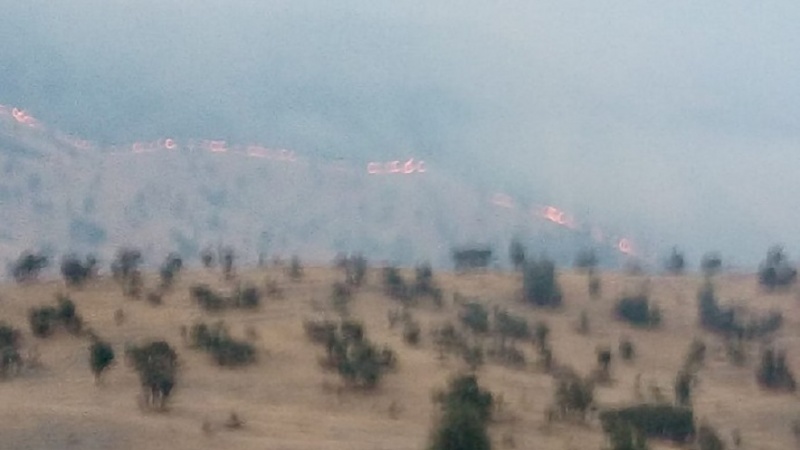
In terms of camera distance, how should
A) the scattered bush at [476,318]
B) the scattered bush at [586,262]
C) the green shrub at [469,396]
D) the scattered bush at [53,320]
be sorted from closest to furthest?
the green shrub at [469,396]
the scattered bush at [53,320]
the scattered bush at [476,318]
the scattered bush at [586,262]

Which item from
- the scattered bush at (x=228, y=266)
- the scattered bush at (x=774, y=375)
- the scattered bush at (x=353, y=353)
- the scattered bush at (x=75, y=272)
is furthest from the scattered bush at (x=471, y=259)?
the scattered bush at (x=75, y=272)

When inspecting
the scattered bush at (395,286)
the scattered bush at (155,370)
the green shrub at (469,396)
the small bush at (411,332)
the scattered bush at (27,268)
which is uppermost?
the scattered bush at (27,268)

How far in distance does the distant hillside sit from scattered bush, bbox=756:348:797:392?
5534 centimetres

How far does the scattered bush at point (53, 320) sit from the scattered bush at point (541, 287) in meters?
23.0

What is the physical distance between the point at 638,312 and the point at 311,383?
2154 centimetres

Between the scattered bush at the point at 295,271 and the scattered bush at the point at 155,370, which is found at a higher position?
the scattered bush at the point at 295,271

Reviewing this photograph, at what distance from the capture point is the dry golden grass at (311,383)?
86.8ft

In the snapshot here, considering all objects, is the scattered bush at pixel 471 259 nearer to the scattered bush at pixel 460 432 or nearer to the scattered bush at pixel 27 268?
the scattered bush at pixel 27 268

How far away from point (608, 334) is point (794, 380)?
339 inches

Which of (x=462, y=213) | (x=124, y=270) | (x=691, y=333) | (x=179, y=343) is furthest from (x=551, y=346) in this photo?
(x=462, y=213)

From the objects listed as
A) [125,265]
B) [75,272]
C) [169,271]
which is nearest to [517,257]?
[169,271]

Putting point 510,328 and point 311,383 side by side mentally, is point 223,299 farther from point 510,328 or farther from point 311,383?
point 510,328

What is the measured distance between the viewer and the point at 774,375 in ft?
136

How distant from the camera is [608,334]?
4716 cm
